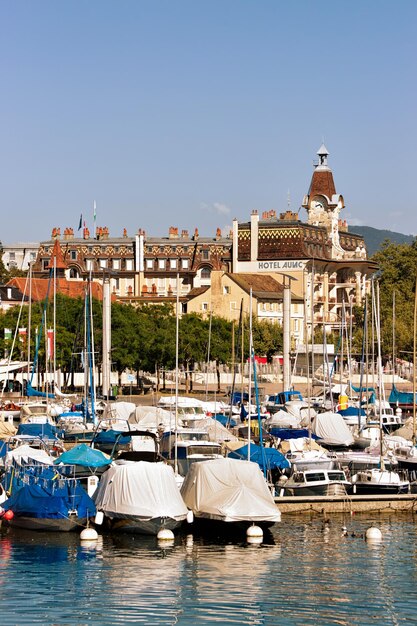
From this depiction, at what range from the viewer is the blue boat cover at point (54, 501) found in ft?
161

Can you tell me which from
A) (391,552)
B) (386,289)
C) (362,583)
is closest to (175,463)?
(391,552)

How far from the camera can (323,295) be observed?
17488 centimetres

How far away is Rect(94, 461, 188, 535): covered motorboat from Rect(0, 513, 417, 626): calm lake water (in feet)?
1.96

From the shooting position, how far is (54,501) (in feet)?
161

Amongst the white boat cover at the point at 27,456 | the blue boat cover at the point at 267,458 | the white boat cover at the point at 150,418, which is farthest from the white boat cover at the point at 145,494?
the white boat cover at the point at 150,418

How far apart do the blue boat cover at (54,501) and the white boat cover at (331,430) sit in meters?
24.6

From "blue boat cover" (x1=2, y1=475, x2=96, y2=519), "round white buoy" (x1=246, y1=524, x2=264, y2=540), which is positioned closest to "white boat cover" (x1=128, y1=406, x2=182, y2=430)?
"blue boat cover" (x1=2, y1=475, x2=96, y2=519)

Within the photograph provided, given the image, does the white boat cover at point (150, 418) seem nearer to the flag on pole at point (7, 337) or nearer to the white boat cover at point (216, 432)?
the white boat cover at point (216, 432)

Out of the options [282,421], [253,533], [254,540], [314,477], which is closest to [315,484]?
[314,477]

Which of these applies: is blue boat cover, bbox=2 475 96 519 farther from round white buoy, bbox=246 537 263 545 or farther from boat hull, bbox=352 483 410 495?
boat hull, bbox=352 483 410 495

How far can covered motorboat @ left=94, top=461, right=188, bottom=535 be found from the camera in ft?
157

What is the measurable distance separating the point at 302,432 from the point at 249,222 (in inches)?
4246

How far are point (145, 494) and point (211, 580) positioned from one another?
6119 millimetres

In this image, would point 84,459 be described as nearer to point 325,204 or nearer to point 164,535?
point 164,535
